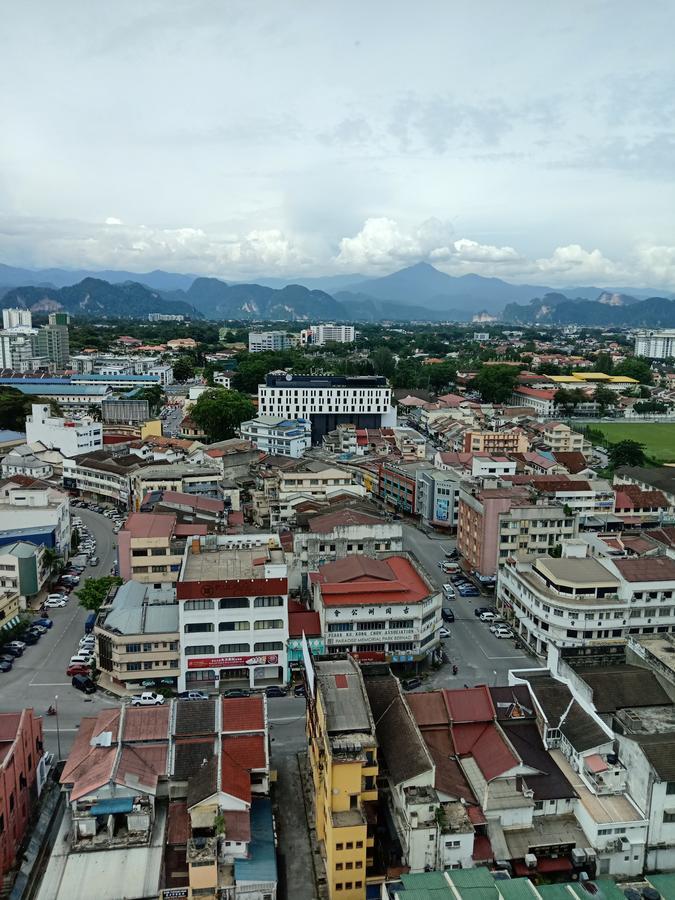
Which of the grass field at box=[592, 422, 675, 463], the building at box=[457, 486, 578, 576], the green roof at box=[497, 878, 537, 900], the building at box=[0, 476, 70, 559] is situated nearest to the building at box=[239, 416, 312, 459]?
the building at box=[0, 476, 70, 559]

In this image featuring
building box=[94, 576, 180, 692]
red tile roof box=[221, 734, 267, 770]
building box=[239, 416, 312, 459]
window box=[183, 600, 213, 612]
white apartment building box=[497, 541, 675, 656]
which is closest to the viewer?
red tile roof box=[221, 734, 267, 770]

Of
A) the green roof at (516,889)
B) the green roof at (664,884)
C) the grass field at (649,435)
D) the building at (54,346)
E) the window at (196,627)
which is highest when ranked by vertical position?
the building at (54,346)

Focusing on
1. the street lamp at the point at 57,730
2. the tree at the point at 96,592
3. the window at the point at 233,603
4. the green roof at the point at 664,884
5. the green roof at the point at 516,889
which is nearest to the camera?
the green roof at the point at 516,889

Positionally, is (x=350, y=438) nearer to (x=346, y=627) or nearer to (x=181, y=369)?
(x=346, y=627)

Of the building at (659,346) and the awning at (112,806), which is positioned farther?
the building at (659,346)

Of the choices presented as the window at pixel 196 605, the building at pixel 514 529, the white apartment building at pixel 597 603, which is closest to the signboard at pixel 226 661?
the window at pixel 196 605

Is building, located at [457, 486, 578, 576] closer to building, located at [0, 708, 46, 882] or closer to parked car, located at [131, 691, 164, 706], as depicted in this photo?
parked car, located at [131, 691, 164, 706]

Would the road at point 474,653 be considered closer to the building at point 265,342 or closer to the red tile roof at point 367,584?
the red tile roof at point 367,584
